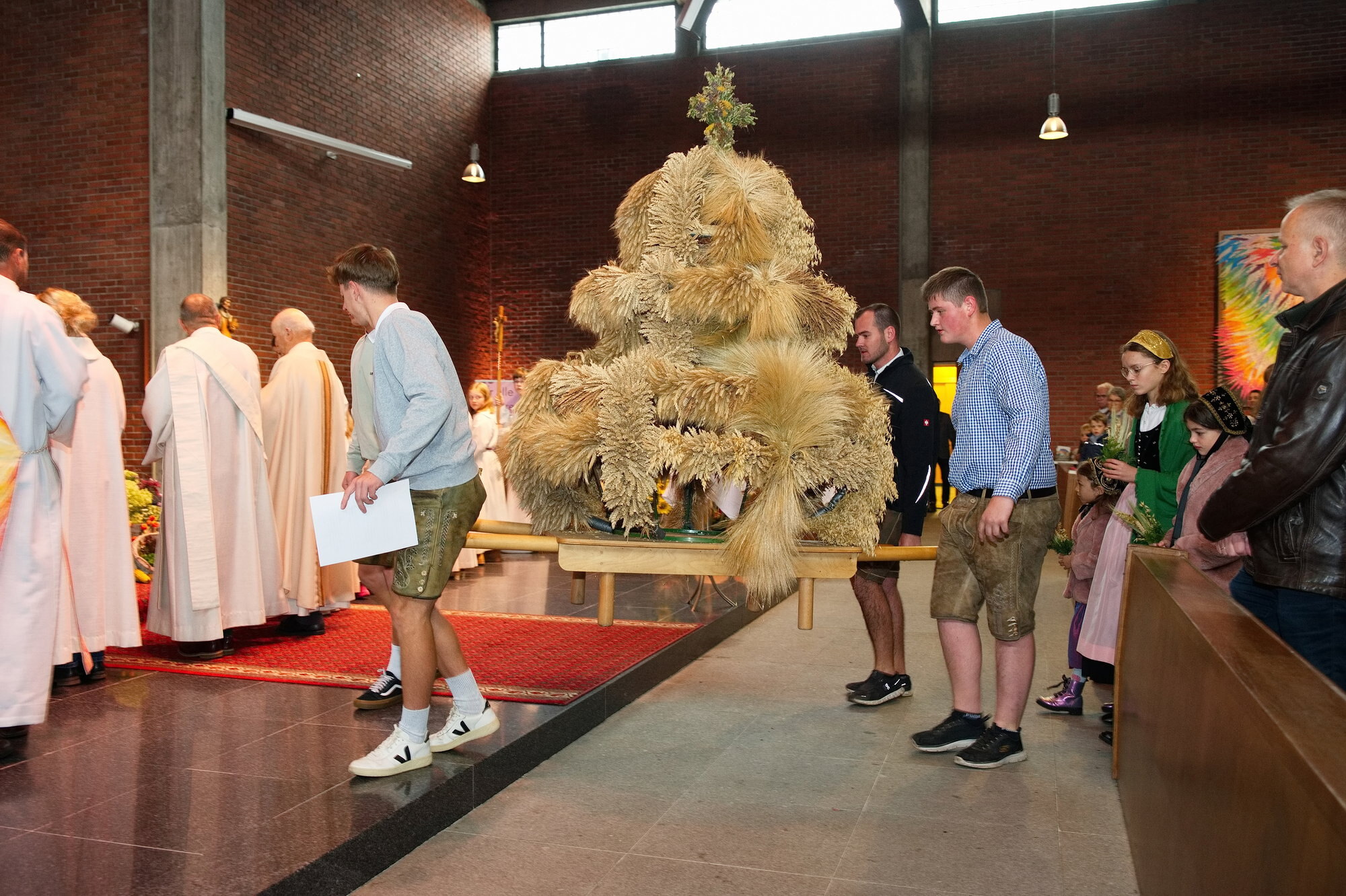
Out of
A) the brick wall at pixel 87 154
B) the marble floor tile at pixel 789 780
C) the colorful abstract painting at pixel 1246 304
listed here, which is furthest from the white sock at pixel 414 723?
the colorful abstract painting at pixel 1246 304

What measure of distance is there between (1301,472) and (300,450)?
4.97 m

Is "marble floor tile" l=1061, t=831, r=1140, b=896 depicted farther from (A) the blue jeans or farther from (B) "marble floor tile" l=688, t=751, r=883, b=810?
(A) the blue jeans

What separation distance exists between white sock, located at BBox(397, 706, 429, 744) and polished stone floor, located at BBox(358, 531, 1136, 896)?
305 millimetres

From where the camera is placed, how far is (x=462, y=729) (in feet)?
11.9

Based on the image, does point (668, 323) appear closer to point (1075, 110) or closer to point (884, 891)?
point (884, 891)

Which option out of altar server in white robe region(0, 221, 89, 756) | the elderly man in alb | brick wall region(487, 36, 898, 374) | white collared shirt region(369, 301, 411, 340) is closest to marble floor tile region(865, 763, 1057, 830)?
white collared shirt region(369, 301, 411, 340)

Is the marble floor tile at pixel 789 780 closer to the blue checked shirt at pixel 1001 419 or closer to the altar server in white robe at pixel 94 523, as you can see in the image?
the blue checked shirt at pixel 1001 419

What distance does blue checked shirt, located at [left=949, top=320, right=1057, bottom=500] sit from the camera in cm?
364

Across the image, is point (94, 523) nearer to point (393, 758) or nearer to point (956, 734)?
point (393, 758)

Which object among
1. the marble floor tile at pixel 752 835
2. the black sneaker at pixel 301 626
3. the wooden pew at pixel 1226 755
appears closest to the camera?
the wooden pew at pixel 1226 755

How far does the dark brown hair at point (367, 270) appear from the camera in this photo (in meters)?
3.42

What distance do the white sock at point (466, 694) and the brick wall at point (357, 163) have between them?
8.27 m

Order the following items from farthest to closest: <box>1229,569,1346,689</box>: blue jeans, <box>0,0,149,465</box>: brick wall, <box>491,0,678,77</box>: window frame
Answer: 1. <box>491,0,678,77</box>: window frame
2. <box>0,0,149,465</box>: brick wall
3. <box>1229,569,1346,689</box>: blue jeans

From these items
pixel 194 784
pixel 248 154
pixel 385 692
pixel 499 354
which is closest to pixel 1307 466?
pixel 194 784
